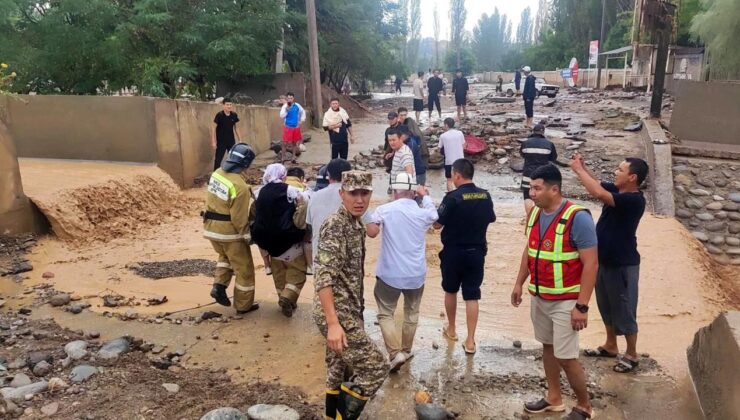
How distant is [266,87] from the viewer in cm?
2000

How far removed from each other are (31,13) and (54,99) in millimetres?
5029

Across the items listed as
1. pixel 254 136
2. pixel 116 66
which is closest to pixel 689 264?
pixel 254 136

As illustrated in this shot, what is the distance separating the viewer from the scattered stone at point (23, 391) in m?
3.64

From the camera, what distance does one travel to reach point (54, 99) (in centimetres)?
1066

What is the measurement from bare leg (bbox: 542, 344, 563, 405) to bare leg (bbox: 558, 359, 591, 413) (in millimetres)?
199

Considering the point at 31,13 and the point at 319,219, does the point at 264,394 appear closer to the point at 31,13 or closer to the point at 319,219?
the point at 319,219

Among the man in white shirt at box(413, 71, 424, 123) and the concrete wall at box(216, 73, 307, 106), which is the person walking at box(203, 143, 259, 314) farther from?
the concrete wall at box(216, 73, 307, 106)

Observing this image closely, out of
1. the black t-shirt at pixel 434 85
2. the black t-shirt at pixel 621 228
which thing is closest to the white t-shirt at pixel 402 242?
the black t-shirt at pixel 621 228

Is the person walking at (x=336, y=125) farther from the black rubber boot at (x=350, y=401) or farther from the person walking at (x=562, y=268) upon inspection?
the black rubber boot at (x=350, y=401)

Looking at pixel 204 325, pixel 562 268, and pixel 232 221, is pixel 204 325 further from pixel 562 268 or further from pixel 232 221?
pixel 562 268

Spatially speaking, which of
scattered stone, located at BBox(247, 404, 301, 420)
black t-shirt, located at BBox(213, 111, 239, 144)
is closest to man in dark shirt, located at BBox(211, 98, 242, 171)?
black t-shirt, located at BBox(213, 111, 239, 144)

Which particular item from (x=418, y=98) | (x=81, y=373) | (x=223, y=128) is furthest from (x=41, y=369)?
(x=418, y=98)

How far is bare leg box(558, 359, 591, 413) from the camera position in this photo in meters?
3.53

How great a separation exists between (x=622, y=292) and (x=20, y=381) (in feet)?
15.1
